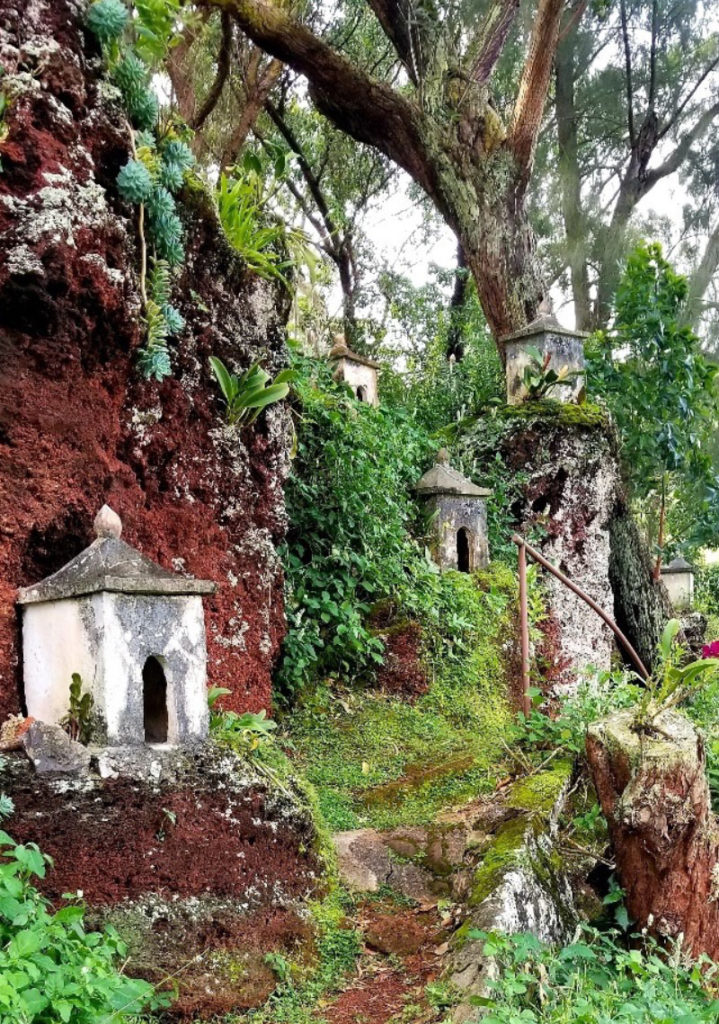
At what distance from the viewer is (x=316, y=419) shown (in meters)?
7.96

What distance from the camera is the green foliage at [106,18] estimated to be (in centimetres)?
467

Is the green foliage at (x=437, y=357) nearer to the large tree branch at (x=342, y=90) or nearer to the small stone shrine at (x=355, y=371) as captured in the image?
the small stone shrine at (x=355, y=371)

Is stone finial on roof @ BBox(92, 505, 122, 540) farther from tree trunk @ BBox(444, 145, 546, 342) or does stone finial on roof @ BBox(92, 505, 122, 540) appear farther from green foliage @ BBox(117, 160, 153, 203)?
tree trunk @ BBox(444, 145, 546, 342)

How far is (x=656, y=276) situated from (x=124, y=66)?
8561 mm

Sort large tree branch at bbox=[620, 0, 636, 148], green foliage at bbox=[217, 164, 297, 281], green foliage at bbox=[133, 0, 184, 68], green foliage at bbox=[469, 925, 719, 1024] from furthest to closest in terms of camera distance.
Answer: large tree branch at bbox=[620, 0, 636, 148], green foliage at bbox=[217, 164, 297, 281], green foliage at bbox=[133, 0, 184, 68], green foliage at bbox=[469, 925, 719, 1024]

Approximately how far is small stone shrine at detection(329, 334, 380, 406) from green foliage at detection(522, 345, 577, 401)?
78.6 inches

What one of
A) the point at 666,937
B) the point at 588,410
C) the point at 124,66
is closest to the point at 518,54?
the point at 588,410

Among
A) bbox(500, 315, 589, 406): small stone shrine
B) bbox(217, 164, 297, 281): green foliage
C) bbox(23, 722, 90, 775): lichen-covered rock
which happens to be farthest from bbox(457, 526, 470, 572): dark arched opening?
bbox(23, 722, 90, 775): lichen-covered rock

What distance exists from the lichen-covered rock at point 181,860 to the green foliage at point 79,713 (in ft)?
0.48

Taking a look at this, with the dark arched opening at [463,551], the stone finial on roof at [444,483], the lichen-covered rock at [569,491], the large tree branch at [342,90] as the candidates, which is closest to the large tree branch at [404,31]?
the large tree branch at [342,90]

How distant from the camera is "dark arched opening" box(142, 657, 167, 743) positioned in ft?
13.8

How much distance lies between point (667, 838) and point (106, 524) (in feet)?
9.58

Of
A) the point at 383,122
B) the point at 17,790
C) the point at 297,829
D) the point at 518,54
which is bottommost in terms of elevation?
the point at 297,829

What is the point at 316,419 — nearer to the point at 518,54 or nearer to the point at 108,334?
the point at 108,334
